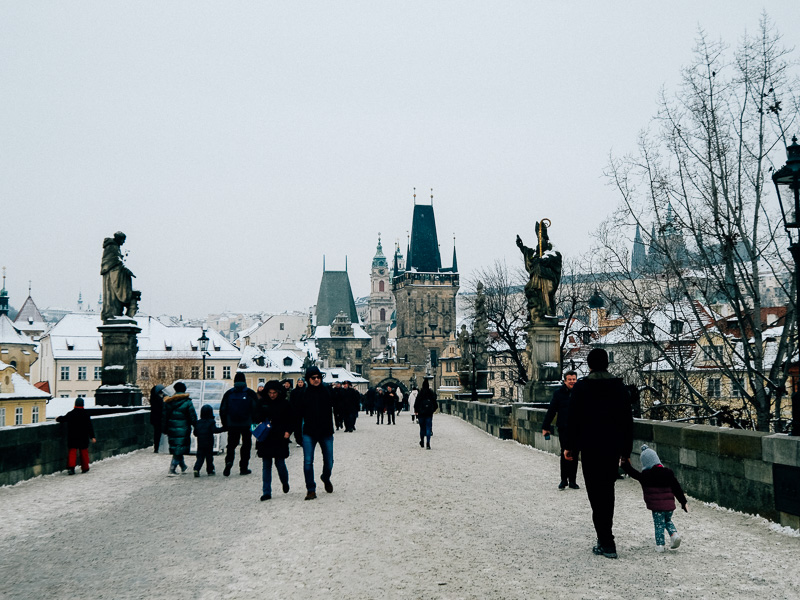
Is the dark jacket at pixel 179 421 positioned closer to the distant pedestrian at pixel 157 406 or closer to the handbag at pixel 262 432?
the handbag at pixel 262 432

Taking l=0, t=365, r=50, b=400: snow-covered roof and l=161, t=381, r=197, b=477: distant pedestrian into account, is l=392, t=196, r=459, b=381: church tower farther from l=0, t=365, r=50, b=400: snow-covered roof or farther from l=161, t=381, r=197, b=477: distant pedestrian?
l=161, t=381, r=197, b=477: distant pedestrian

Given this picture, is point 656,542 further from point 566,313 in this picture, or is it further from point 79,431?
point 566,313

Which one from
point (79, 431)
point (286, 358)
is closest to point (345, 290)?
point (286, 358)

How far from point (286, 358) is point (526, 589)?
3810 inches

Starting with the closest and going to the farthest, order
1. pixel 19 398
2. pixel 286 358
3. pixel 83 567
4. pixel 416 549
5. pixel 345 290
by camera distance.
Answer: pixel 83 567 < pixel 416 549 < pixel 19 398 < pixel 286 358 < pixel 345 290

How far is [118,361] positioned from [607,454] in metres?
14.2

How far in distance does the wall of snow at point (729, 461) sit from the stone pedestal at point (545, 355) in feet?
26.5

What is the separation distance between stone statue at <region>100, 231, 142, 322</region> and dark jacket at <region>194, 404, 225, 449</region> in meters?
6.32

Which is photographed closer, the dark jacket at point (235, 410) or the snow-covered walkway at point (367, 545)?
the snow-covered walkway at point (367, 545)

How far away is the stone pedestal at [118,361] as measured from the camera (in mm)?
18016

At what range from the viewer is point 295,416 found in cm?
1041

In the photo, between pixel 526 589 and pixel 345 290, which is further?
pixel 345 290

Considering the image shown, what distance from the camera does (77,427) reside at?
13195mm

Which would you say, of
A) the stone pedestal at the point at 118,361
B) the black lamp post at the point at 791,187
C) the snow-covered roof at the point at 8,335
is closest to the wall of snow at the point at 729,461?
the black lamp post at the point at 791,187
